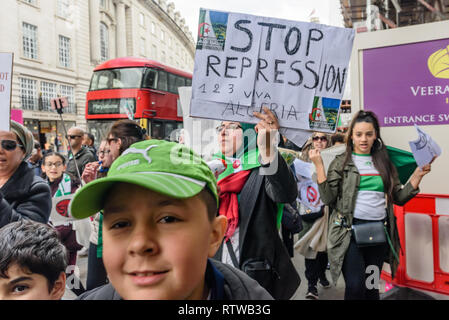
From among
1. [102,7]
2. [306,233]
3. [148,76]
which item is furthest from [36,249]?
[102,7]

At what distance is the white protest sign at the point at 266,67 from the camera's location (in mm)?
1921

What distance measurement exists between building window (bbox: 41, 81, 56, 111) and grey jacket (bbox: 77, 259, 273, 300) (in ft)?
82.0

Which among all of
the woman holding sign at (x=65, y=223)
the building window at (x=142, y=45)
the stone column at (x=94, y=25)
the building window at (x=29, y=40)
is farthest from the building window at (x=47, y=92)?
the woman holding sign at (x=65, y=223)

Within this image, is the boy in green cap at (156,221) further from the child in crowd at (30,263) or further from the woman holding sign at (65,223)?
the woman holding sign at (65,223)

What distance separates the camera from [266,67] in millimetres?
1950

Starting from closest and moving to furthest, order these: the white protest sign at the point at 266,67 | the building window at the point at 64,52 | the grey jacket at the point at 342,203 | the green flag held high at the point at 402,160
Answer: the white protest sign at the point at 266,67
the grey jacket at the point at 342,203
the green flag held high at the point at 402,160
the building window at the point at 64,52

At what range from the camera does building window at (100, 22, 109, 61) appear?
28062 millimetres

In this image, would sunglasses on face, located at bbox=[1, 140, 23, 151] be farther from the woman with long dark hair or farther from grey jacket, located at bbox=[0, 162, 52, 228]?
the woman with long dark hair

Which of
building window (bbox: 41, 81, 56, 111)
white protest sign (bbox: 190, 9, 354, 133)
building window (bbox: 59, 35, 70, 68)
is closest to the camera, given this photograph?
white protest sign (bbox: 190, 9, 354, 133)

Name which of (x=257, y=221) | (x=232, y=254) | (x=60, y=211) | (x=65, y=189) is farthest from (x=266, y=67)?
(x=65, y=189)

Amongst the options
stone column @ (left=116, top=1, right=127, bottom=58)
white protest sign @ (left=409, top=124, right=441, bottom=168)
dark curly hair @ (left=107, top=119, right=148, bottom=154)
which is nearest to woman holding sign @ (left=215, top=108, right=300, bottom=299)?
dark curly hair @ (left=107, top=119, right=148, bottom=154)

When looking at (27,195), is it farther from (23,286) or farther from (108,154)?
(23,286)

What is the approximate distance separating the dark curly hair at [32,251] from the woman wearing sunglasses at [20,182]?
2.09ft
